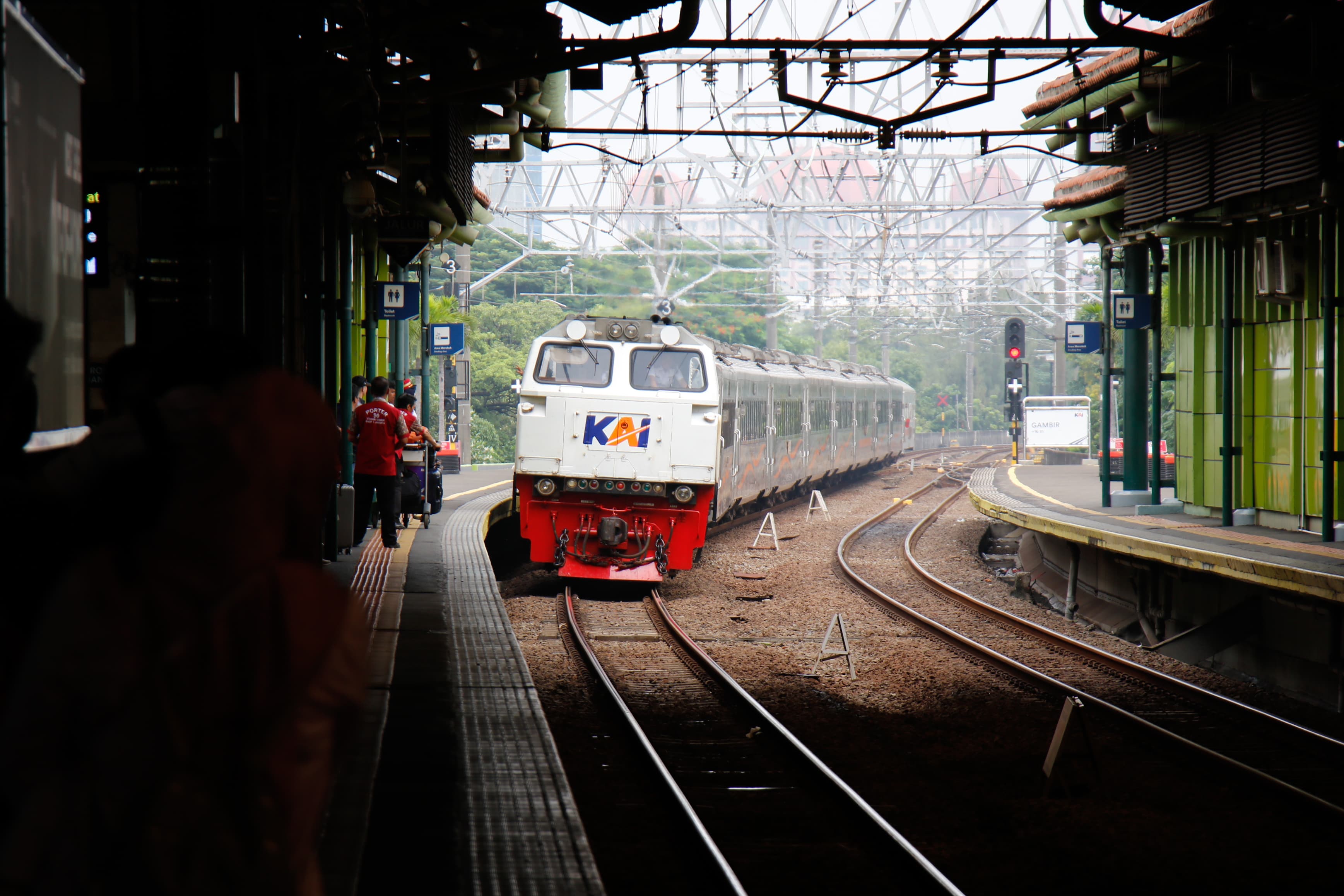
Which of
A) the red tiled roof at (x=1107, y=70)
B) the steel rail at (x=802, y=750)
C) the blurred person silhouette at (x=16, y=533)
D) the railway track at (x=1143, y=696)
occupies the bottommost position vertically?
the railway track at (x=1143, y=696)

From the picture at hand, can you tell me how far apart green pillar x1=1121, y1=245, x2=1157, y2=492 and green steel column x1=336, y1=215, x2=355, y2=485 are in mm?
9130

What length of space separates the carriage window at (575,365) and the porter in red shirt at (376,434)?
106 inches

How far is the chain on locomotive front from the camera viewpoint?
12.6 meters

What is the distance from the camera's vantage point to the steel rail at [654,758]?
522 cm

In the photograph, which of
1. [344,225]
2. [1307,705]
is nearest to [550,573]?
[344,225]

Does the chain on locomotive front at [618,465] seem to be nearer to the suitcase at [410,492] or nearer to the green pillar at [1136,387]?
the suitcase at [410,492]

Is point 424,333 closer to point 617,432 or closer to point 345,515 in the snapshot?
point 617,432

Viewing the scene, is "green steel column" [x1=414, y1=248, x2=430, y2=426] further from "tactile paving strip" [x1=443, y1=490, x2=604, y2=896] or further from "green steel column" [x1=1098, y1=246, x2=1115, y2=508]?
"tactile paving strip" [x1=443, y1=490, x2=604, y2=896]

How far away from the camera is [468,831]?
436cm

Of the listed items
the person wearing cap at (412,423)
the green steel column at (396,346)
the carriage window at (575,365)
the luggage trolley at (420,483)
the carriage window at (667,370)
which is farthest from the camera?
the green steel column at (396,346)

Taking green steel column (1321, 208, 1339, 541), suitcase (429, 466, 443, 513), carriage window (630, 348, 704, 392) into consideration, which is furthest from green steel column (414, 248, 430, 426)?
green steel column (1321, 208, 1339, 541)

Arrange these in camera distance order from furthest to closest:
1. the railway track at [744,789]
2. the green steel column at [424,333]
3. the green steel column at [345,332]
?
1. the green steel column at [424,333]
2. the green steel column at [345,332]
3. the railway track at [744,789]

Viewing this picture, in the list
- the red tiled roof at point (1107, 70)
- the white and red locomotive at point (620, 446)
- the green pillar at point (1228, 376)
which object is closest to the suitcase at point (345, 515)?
the white and red locomotive at point (620, 446)

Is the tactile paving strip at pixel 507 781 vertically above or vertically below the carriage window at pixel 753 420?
below
